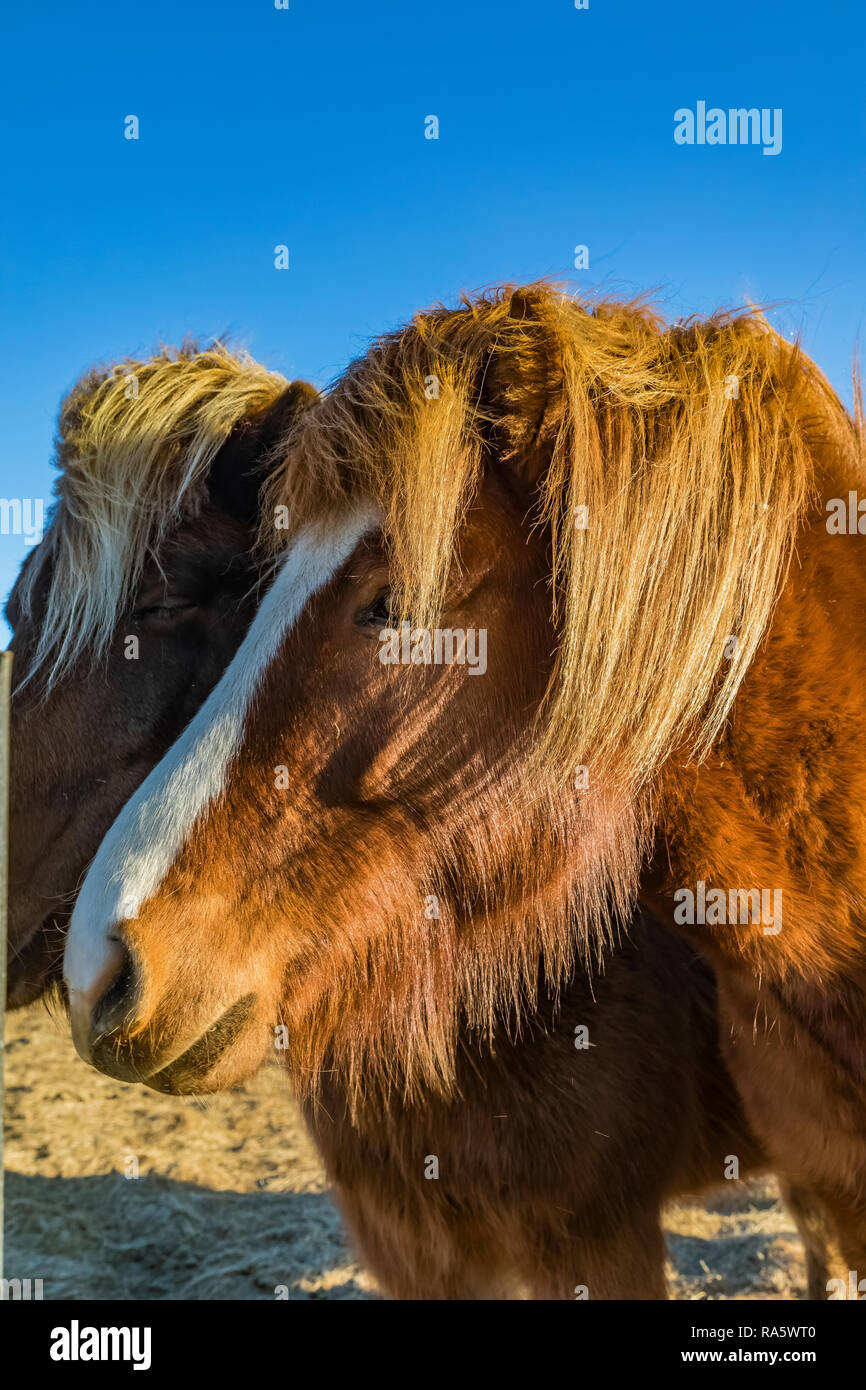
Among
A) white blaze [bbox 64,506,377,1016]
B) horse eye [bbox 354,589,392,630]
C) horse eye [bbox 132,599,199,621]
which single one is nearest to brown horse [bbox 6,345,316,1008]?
horse eye [bbox 132,599,199,621]

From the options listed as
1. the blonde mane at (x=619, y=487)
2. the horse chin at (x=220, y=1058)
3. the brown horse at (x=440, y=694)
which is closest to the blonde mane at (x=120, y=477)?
the brown horse at (x=440, y=694)

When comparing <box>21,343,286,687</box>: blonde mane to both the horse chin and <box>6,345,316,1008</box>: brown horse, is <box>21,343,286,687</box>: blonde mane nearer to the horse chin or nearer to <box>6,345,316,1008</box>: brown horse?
<box>6,345,316,1008</box>: brown horse

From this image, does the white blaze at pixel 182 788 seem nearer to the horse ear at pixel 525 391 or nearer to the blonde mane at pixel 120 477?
the horse ear at pixel 525 391

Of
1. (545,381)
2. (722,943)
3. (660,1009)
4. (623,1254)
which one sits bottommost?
(623,1254)

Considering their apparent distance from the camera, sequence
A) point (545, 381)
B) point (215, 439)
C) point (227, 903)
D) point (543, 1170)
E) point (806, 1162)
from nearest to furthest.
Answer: point (227, 903)
point (545, 381)
point (806, 1162)
point (543, 1170)
point (215, 439)

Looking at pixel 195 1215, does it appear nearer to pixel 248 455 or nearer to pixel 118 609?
pixel 118 609

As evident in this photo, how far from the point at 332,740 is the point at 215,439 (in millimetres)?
1431

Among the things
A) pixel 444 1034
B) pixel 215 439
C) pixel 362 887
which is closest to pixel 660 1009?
pixel 444 1034

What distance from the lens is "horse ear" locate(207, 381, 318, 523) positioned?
2.88 meters

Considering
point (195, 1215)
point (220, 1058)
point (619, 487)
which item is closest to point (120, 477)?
point (619, 487)

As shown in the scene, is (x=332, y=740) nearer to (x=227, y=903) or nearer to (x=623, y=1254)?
(x=227, y=903)

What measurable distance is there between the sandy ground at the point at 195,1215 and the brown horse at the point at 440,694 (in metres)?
2.10

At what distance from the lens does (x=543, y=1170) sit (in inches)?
101

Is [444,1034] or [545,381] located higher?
[545,381]
